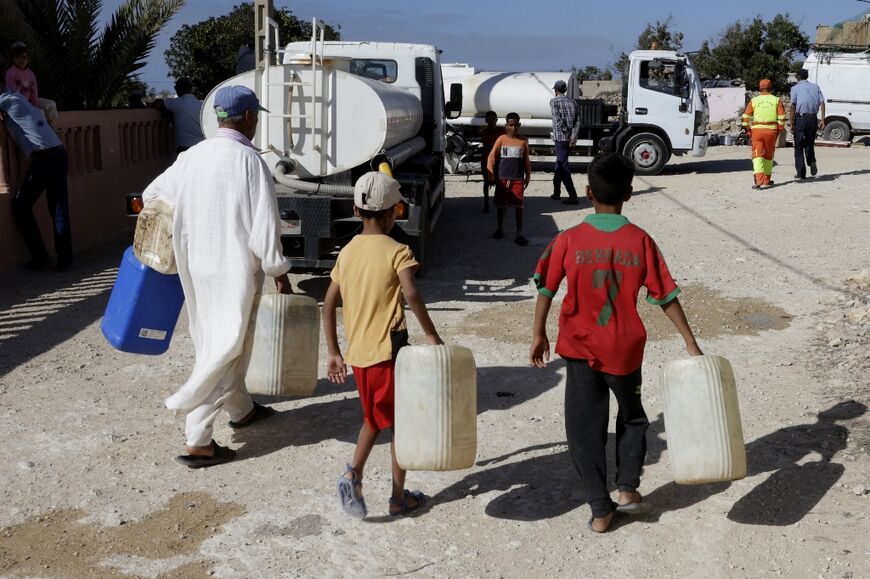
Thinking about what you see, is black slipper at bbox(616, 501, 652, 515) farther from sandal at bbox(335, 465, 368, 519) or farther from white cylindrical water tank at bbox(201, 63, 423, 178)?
white cylindrical water tank at bbox(201, 63, 423, 178)

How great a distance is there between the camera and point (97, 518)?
4473 millimetres

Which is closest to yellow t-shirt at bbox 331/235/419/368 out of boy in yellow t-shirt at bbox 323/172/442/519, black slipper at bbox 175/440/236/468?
boy in yellow t-shirt at bbox 323/172/442/519

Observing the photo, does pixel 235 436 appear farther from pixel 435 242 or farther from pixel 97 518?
pixel 435 242

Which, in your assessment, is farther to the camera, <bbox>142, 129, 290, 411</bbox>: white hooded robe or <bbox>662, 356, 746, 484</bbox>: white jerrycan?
<bbox>142, 129, 290, 411</bbox>: white hooded robe

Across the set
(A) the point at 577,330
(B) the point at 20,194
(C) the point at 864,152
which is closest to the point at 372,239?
(A) the point at 577,330

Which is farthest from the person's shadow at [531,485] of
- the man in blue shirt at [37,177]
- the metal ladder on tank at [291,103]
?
the man in blue shirt at [37,177]

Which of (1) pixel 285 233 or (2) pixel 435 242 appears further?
(2) pixel 435 242

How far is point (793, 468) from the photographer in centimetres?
492

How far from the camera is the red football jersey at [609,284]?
13.2ft

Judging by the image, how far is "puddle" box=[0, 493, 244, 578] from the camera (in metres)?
4.02

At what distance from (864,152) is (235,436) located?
75.5 feet

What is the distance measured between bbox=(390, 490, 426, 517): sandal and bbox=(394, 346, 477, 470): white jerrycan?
1.26 ft

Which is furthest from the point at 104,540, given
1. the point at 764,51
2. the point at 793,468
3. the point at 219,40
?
the point at 764,51

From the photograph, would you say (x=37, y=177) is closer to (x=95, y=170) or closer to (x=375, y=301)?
(x=95, y=170)
